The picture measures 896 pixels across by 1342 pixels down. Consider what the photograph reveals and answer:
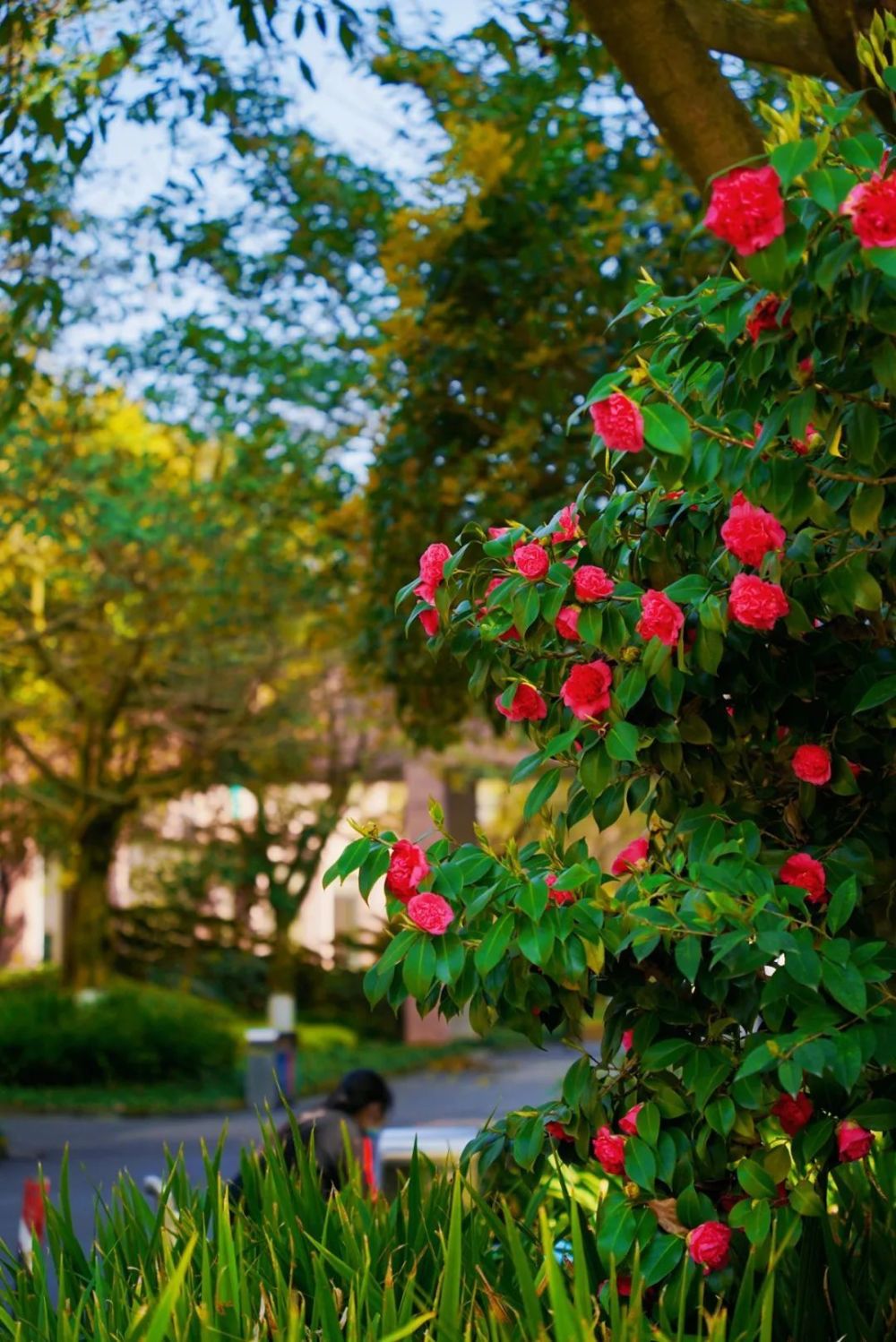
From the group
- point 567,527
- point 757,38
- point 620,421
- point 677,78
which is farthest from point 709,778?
point 757,38

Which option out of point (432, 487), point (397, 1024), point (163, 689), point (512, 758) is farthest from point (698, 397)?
point (397, 1024)

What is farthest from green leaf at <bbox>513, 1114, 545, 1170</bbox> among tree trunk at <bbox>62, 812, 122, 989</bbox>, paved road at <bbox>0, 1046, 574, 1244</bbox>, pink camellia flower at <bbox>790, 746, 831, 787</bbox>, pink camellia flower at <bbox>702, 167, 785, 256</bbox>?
tree trunk at <bbox>62, 812, 122, 989</bbox>

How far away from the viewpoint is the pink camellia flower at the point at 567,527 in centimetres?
354

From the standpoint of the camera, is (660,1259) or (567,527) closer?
(660,1259)

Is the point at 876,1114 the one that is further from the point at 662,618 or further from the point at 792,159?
the point at 792,159

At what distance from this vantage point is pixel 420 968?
10.4 ft

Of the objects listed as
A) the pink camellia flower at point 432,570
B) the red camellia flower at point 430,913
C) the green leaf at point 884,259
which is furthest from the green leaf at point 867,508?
the red camellia flower at point 430,913

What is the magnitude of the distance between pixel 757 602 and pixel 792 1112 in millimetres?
971

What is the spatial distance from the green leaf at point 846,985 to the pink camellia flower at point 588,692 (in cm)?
66

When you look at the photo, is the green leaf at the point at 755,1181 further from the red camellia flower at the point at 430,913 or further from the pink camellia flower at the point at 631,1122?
the red camellia flower at the point at 430,913

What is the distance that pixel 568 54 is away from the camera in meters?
7.75

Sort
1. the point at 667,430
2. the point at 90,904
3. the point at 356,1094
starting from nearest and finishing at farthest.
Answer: the point at 667,430
the point at 356,1094
the point at 90,904

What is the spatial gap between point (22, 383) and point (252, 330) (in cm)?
476

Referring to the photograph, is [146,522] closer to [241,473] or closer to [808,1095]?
[241,473]
